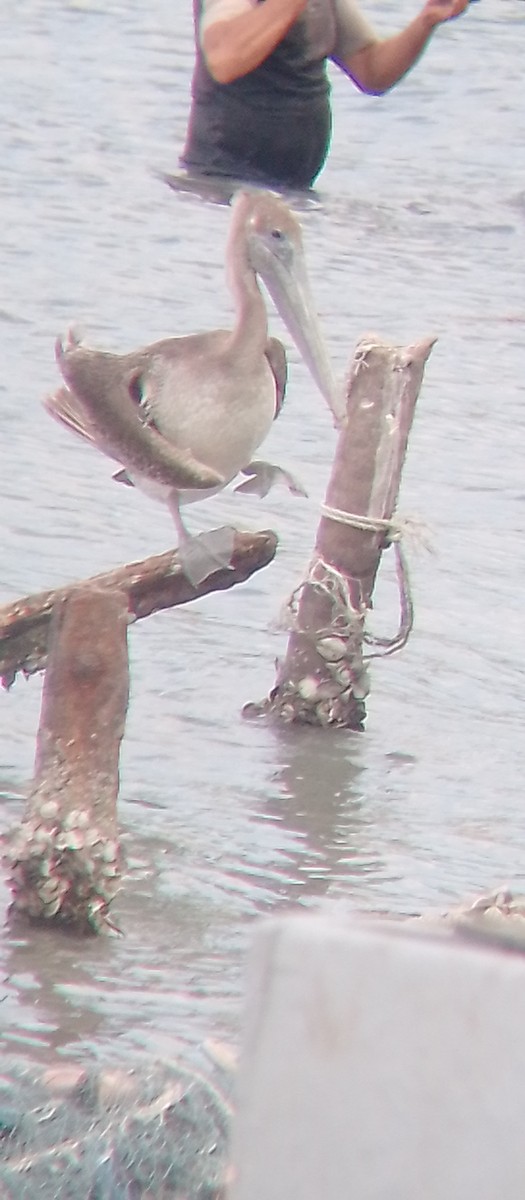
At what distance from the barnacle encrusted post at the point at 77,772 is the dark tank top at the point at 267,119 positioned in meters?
2.78

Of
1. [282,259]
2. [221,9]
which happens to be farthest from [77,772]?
[221,9]

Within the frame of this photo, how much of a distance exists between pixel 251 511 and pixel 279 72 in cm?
145

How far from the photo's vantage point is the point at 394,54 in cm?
522

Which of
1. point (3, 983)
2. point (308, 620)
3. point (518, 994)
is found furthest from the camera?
point (308, 620)

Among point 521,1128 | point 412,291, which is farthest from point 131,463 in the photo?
point 412,291

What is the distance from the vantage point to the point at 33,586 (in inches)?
225

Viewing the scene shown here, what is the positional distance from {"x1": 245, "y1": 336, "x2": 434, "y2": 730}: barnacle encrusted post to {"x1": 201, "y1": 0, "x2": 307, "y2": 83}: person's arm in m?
1.20

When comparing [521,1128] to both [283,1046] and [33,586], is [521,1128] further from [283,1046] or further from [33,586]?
[33,586]

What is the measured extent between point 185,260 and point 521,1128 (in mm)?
8099

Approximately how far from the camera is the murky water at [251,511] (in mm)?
3740

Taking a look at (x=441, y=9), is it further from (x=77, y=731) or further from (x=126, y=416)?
(x=77, y=731)

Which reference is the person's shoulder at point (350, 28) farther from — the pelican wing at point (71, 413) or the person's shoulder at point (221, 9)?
the pelican wing at point (71, 413)

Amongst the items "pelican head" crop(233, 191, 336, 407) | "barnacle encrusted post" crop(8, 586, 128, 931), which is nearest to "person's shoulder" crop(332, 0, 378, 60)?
"pelican head" crop(233, 191, 336, 407)

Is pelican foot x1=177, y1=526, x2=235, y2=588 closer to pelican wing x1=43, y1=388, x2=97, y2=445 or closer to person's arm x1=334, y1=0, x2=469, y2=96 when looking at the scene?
pelican wing x1=43, y1=388, x2=97, y2=445
